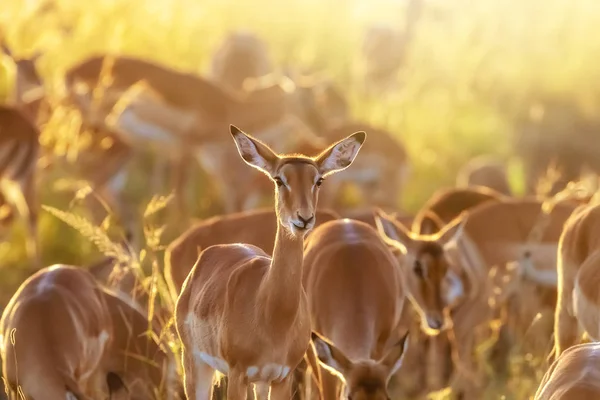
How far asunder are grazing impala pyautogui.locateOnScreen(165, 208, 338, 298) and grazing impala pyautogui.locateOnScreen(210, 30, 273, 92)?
686 centimetres

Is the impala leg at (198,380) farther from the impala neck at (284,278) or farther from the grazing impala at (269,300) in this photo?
the impala neck at (284,278)

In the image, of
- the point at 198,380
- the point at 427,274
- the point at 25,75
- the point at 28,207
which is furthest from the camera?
the point at 25,75

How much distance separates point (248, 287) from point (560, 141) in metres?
8.17

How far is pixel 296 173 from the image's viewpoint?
14.9 feet

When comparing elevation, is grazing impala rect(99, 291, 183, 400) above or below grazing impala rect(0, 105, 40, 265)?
above

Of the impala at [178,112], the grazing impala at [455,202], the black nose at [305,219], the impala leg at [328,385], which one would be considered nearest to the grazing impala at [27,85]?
the impala at [178,112]

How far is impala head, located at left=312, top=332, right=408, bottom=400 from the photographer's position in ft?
16.0

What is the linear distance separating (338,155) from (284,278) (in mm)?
479

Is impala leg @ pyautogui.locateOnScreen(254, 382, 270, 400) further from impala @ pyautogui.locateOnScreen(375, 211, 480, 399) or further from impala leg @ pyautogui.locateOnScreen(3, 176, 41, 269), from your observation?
impala leg @ pyautogui.locateOnScreen(3, 176, 41, 269)

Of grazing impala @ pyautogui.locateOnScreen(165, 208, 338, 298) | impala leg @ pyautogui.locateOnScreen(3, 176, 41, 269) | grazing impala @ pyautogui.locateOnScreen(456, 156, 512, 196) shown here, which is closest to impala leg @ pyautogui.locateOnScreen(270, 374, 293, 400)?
grazing impala @ pyautogui.locateOnScreen(165, 208, 338, 298)

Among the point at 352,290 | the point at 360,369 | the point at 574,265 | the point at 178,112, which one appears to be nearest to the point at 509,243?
the point at 574,265

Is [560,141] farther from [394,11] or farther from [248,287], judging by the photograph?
[248,287]

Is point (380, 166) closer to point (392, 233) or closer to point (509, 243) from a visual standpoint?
point (509, 243)

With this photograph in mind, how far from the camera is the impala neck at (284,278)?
4.73 m
